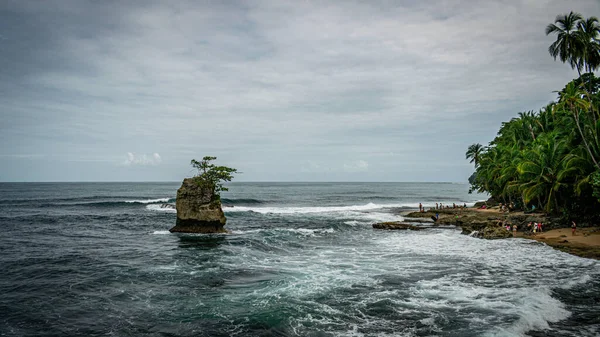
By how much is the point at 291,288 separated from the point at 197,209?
61.8 feet

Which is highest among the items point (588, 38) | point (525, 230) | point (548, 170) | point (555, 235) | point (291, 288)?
point (588, 38)

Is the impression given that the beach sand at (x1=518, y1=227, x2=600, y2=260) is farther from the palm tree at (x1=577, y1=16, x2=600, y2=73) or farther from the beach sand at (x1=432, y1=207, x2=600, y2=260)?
the palm tree at (x1=577, y1=16, x2=600, y2=73)

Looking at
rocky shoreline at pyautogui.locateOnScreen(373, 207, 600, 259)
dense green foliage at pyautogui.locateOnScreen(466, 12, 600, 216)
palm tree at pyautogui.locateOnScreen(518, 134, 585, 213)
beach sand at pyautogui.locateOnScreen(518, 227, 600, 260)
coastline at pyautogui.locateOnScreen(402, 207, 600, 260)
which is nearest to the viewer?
beach sand at pyautogui.locateOnScreen(518, 227, 600, 260)

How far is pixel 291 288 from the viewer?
17031 mm

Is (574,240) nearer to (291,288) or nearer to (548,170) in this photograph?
(548,170)

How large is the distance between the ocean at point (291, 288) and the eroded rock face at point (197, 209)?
3.09 m

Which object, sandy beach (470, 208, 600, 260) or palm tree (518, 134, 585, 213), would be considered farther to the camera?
palm tree (518, 134, 585, 213)

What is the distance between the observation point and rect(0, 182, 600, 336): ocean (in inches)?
491

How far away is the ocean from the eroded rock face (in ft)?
10.1

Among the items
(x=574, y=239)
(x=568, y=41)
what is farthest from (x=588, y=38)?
(x=574, y=239)

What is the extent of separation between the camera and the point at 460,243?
2953 centimetres

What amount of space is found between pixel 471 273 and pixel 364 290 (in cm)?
728

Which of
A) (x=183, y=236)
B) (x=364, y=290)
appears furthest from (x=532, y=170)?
(x=183, y=236)

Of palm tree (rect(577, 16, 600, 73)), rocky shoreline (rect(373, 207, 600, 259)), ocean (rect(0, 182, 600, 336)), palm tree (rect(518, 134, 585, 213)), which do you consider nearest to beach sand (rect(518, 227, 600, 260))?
rocky shoreline (rect(373, 207, 600, 259))
